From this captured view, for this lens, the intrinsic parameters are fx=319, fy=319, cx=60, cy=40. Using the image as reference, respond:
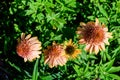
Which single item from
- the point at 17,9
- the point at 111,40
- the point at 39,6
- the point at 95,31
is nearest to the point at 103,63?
the point at 111,40

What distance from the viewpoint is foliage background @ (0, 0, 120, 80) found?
258cm

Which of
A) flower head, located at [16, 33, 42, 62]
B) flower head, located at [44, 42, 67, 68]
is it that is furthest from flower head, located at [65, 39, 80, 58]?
flower head, located at [16, 33, 42, 62]

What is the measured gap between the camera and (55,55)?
2357 millimetres

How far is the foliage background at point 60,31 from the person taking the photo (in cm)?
258

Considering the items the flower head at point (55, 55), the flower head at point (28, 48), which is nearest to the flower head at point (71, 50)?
the flower head at point (55, 55)

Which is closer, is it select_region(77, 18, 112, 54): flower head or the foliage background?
select_region(77, 18, 112, 54): flower head

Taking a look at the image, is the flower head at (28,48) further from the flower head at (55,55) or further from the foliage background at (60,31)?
the foliage background at (60,31)

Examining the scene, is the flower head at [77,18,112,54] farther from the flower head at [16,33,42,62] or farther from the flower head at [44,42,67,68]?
the flower head at [16,33,42,62]

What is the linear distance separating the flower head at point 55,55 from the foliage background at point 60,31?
0.14m

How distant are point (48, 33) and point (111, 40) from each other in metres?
0.56

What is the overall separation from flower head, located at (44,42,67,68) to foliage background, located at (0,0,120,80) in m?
→ 0.14

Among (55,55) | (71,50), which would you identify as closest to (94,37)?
(71,50)

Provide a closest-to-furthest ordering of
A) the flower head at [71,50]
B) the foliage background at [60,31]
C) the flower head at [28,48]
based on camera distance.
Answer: the flower head at [28,48] → the flower head at [71,50] → the foliage background at [60,31]

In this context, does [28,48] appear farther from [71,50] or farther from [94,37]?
[94,37]
